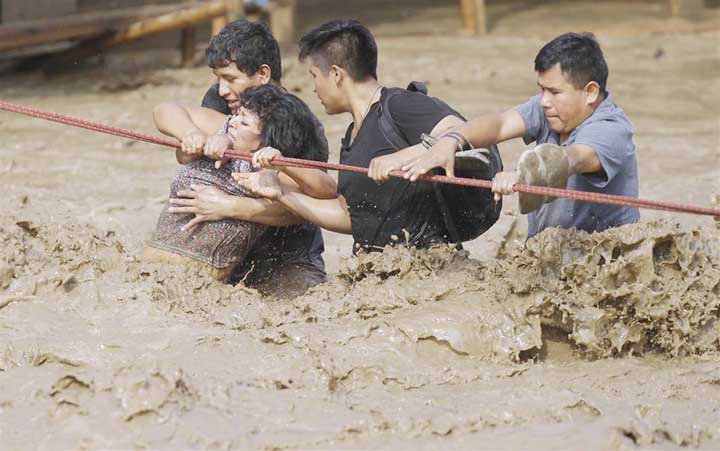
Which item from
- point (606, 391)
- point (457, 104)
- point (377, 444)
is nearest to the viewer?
point (377, 444)

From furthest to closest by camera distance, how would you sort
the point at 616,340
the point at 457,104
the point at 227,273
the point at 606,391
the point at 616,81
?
the point at 616,81
the point at 457,104
the point at 227,273
the point at 616,340
the point at 606,391

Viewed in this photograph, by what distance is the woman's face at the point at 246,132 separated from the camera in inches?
169

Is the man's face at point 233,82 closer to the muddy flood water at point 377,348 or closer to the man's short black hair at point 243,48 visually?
the man's short black hair at point 243,48

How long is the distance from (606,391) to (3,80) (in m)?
6.49

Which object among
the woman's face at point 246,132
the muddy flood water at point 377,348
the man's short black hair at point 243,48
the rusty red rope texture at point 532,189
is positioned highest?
the man's short black hair at point 243,48

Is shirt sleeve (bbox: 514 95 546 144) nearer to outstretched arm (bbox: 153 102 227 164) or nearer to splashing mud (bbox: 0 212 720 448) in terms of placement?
splashing mud (bbox: 0 212 720 448)

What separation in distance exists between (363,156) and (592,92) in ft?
2.90

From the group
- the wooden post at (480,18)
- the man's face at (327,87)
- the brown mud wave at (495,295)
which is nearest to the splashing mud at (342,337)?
the brown mud wave at (495,295)

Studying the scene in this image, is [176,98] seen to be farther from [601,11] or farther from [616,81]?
[601,11]

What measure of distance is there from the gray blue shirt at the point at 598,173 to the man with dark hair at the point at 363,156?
344 mm

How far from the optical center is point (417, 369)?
12.2 feet

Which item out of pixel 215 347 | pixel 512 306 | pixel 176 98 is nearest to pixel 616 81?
pixel 176 98

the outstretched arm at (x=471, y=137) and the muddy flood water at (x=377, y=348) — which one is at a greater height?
the outstretched arm at (x=471, y=137)

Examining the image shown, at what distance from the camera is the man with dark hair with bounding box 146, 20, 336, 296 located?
4355mm
